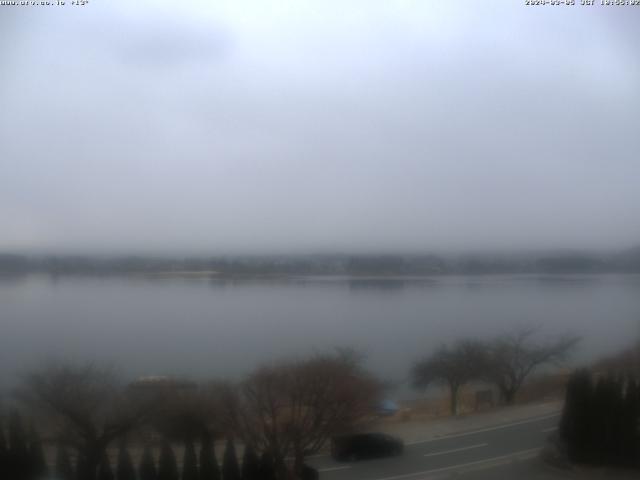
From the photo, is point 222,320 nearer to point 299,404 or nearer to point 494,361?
point 299,404

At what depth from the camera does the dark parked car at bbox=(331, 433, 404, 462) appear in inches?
69.2

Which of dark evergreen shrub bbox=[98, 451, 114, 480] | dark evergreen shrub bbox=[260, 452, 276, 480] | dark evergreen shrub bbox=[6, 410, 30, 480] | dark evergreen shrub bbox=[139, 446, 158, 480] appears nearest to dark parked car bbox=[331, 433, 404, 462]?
dark evergreen shrub bbox=[260, 452, 276, 480]

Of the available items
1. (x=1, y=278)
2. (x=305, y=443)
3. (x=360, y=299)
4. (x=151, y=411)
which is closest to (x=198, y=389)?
(x=151, y=411)

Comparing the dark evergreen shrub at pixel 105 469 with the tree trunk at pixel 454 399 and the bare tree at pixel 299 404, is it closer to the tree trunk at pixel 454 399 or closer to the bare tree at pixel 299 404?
the bare tree at pixel 299 404

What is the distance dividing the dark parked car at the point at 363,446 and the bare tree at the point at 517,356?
0.40m

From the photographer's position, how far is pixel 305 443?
1.73 metres

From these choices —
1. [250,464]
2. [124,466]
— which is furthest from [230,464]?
[124,466]

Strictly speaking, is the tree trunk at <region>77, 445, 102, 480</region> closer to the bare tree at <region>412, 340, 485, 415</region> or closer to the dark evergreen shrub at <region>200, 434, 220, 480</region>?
the dark evergreen shrub at <region>200, 434, 220, 480</region>

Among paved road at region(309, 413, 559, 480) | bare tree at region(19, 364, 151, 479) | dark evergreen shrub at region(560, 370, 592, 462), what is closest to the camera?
bare tree at region(19, 364, 151, 479)

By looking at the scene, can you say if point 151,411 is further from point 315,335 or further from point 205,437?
point 315,335

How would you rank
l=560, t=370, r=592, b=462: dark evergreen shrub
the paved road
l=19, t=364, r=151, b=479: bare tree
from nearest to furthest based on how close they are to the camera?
l=19, t=364, r=151, b=479: bare tree → the paved road → l=560, t=370, r=592, b=462: dark evergreen shrub

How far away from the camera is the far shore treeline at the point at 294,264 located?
5.59ft

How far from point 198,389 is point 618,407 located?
1.46m

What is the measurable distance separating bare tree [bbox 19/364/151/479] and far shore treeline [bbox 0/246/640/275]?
0.31 metres
